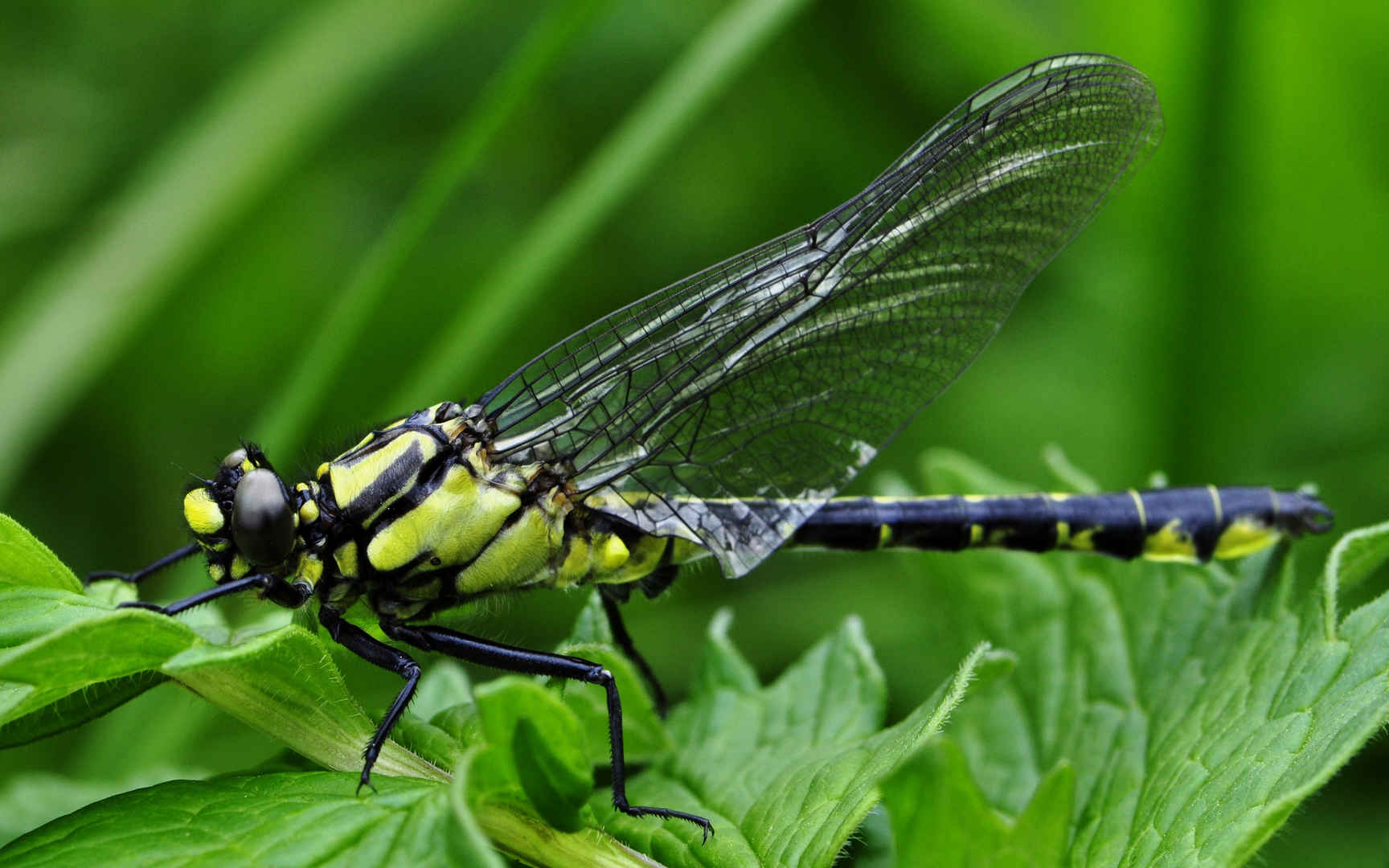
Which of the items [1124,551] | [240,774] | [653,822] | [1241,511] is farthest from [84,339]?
[1241,511]

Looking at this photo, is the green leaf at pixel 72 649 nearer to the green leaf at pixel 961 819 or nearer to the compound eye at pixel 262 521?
the compound eye at pixel 262 521

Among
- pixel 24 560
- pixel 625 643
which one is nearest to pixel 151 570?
pixel 24 560

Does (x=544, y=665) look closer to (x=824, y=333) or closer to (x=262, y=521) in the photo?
(x=262, y=521)

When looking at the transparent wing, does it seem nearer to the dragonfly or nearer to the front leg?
the dragonfly

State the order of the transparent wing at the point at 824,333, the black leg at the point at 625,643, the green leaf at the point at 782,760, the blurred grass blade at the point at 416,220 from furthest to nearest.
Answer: the blurred grass blade at the point at 416,220
the black leg at the point at 625,643
the transparent wing at the point at 824,333
the green leaf at the point at 782,760

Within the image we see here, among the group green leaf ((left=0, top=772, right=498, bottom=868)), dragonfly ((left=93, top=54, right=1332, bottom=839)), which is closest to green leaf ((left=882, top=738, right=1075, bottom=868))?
green leaf ((left=0, top=772, right=498, bottom=868))

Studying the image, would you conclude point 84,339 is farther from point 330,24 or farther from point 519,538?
point 519,538

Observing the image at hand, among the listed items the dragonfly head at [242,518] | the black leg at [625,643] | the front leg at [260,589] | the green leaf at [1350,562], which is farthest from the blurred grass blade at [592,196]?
the green leaf at [1350,562]
